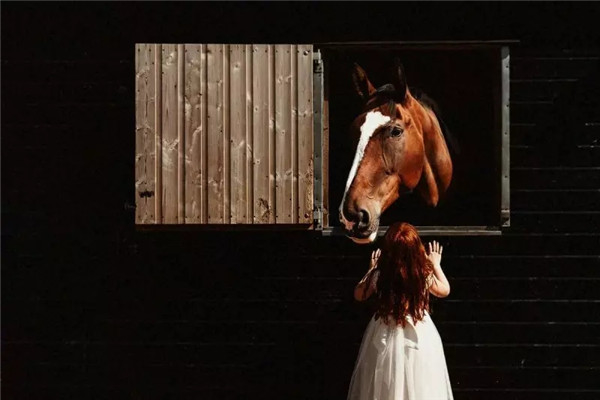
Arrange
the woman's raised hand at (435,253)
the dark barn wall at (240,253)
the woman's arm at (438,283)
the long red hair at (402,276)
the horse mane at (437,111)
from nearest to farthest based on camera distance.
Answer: the long red hair at (402,276) < the woman's arm at (438,283) < the woman's raised hand at (435,253) < the dark barn wall at (240,253) < the horse mane at (437,111)

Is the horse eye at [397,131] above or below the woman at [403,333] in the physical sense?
above

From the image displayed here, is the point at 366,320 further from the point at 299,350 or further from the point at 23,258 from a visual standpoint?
the point at 23,258

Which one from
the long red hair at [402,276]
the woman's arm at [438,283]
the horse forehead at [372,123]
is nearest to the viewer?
the long red hair at [402,276]

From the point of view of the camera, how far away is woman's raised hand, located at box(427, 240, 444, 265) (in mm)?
6709

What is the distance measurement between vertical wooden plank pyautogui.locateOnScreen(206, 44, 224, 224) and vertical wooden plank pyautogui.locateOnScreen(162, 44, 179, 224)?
0.22 metres

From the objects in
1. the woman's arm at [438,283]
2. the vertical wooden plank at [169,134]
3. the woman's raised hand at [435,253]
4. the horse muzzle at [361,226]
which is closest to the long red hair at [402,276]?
the woman's arm at [438,283]

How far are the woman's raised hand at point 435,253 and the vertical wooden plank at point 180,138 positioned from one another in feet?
5.35

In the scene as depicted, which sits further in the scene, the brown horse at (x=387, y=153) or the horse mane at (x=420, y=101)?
the horse mane at (x=420, y=101)

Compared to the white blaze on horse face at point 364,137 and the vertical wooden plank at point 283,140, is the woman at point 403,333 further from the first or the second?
the vertical wooden plank at point 283,140

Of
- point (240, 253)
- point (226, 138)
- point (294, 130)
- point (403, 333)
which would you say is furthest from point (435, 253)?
point (226, 138)

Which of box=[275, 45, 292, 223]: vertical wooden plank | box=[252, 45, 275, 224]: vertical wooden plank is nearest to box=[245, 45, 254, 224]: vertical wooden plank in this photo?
box=[252, 45, 275, 224]: vertical wooden plank

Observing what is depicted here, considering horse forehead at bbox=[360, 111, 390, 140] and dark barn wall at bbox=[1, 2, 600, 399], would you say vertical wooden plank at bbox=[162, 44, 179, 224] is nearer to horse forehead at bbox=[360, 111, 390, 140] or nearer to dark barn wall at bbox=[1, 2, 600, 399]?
dark barn wall at bbox=[1, 2, 600, 399]

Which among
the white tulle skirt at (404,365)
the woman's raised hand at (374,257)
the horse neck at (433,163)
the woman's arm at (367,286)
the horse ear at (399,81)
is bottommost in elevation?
the white tulle skirt at (404,365)

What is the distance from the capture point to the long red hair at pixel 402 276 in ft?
20.7
